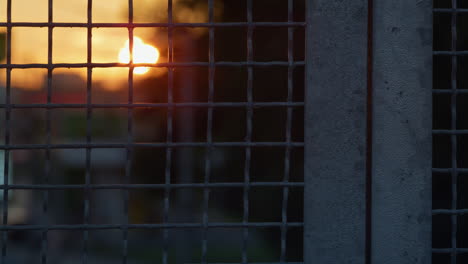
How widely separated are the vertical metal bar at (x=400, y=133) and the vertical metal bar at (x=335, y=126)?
0.12 metres

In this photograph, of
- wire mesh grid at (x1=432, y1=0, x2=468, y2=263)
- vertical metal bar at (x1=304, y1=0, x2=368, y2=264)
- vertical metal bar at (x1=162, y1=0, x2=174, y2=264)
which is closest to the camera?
vertical metal bar at (x1=162, y1=0, x2=174, y2=264)

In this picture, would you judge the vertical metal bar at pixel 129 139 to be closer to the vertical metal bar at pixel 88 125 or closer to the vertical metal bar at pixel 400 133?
the vertical metal bar at pixel 88 125

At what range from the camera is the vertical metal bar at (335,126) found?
4031 millimetres

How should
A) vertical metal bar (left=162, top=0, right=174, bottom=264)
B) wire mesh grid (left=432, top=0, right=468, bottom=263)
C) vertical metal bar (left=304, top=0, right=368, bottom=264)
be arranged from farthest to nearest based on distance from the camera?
wire mesh grid (left=432, top=0, right=468, bottom=263) < vertical metal bar (left=304, top=0, right=368, bottom=264) < vertical metal bar (left=162, top=0, right=174, bottom=264)

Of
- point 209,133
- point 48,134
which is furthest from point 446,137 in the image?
point 48,134

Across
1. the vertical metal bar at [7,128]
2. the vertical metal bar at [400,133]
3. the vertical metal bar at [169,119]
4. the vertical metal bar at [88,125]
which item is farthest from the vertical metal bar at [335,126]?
the vertical metal bar at [7,128]

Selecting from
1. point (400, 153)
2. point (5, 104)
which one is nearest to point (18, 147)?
point (5, 104)

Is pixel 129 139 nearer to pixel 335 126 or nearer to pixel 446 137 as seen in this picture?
pixel 335 126

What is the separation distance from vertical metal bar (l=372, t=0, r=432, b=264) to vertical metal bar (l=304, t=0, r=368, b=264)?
0.12 meters

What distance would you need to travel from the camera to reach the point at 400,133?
13.4ft

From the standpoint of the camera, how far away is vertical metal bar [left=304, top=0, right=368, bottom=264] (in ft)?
13.2

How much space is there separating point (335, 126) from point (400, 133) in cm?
40

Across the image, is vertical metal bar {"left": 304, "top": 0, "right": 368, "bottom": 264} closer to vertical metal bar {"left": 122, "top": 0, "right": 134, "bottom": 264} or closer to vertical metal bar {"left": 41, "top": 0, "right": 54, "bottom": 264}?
vertical metal bar {"left": 122, "top": 0, "right": 134, "bottom": 264}

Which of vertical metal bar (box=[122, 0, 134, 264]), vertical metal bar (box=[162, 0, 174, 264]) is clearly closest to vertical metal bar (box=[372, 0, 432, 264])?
vertical metal bar (box=[162, 0, 174, 264])
